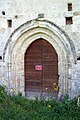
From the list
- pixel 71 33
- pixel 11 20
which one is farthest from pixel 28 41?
pixel 71 33

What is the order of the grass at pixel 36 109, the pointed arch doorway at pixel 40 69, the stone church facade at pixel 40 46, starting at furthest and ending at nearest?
the pointed arch doorway at pixel 40 69 → the stone church facade at pixel 40 46 → the grass at pixel 36 109

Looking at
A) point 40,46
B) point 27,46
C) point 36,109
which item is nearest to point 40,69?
point 40,46

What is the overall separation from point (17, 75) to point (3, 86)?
0.61m

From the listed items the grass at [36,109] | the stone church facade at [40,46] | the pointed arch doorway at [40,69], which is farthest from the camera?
the pointed arch doorway at [40,69]

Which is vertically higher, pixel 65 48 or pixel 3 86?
pixel 65 48

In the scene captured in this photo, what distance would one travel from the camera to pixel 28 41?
32.9 ft

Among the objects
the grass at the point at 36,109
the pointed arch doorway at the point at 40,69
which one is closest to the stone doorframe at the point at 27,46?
the pointed arch doorway at the point at 40,69

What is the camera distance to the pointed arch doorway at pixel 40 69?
9742 millimetres

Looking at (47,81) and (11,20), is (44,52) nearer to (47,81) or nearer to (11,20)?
(47,81)

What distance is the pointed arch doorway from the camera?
9.74 metres

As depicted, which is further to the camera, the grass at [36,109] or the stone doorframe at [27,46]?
the stone doorframe at [27,46]

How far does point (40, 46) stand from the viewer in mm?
9891

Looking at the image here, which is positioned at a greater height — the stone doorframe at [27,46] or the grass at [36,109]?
the stone doorframe at [27,46]

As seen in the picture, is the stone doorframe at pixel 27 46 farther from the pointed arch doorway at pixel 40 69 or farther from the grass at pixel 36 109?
the grass at pixel 36 109
